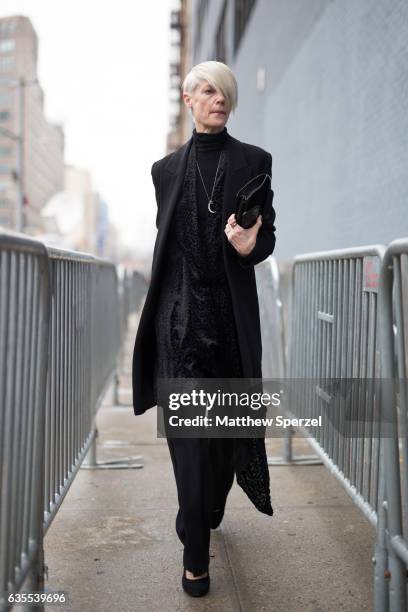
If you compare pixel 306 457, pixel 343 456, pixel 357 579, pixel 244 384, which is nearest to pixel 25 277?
pixel 244 384

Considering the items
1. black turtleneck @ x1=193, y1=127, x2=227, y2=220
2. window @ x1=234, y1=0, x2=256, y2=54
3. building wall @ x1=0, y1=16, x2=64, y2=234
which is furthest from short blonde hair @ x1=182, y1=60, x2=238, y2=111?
building wall @ x1=0, y1=16, x2=64, y2=234

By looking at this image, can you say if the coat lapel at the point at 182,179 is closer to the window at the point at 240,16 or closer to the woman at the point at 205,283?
the woman at the point at 205,283

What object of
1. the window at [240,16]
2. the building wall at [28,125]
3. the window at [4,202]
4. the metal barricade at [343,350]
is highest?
the building wall at [28,125]

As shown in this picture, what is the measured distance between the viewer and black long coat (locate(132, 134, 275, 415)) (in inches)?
112

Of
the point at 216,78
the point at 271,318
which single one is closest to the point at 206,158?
the point at 216,78

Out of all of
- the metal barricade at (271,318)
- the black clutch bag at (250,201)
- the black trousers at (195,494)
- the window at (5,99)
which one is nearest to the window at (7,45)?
the window at (5,99)

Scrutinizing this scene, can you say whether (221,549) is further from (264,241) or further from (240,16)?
(240,16)

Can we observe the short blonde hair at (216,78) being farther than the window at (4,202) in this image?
No

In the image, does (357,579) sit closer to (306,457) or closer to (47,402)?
(47,402)

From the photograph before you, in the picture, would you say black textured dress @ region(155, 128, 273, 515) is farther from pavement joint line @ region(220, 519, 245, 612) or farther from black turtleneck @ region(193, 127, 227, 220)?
pavement joint line @ region(220, 519, 245, 612)

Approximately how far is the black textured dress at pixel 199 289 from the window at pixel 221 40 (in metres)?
18.0

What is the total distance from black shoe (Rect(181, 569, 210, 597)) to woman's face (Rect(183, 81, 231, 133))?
5.99ft

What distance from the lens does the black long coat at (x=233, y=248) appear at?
2.84 meters

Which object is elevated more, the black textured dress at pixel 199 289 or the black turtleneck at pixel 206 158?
the black turtleneck at pixel 206 158
